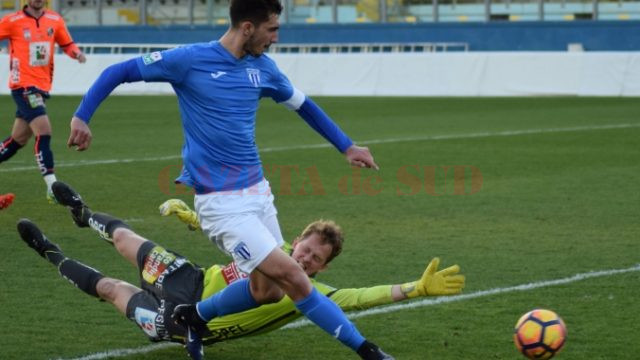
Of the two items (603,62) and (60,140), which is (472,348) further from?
(603,62)

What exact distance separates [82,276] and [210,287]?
2.70 ft

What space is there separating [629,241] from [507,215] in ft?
5.81

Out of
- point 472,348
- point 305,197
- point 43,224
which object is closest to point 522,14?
point 305,197

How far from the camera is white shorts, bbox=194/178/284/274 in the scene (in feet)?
18.5

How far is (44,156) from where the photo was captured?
12.3 meters

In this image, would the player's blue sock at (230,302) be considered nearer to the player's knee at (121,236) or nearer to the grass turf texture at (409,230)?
the grass turf texture at (409,230)

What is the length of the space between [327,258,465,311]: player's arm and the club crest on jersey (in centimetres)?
120

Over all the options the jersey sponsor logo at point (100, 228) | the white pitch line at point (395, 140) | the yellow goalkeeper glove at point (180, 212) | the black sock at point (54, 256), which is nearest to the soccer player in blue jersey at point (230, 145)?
the black sock at point (54, 256)

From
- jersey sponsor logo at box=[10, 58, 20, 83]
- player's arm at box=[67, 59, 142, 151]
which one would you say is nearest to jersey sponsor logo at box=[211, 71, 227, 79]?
player's arm at box=[67, 59, 142, 151]

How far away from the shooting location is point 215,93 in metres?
5.88

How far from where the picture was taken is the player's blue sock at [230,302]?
5930 mm

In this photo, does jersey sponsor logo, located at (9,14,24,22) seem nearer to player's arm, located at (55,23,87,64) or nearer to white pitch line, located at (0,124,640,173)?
player's arm, located at (55,23,87,64)

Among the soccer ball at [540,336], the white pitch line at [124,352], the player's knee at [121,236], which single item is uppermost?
the soccer ball at [540,336]

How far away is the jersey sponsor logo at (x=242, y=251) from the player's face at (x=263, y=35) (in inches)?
39.1
